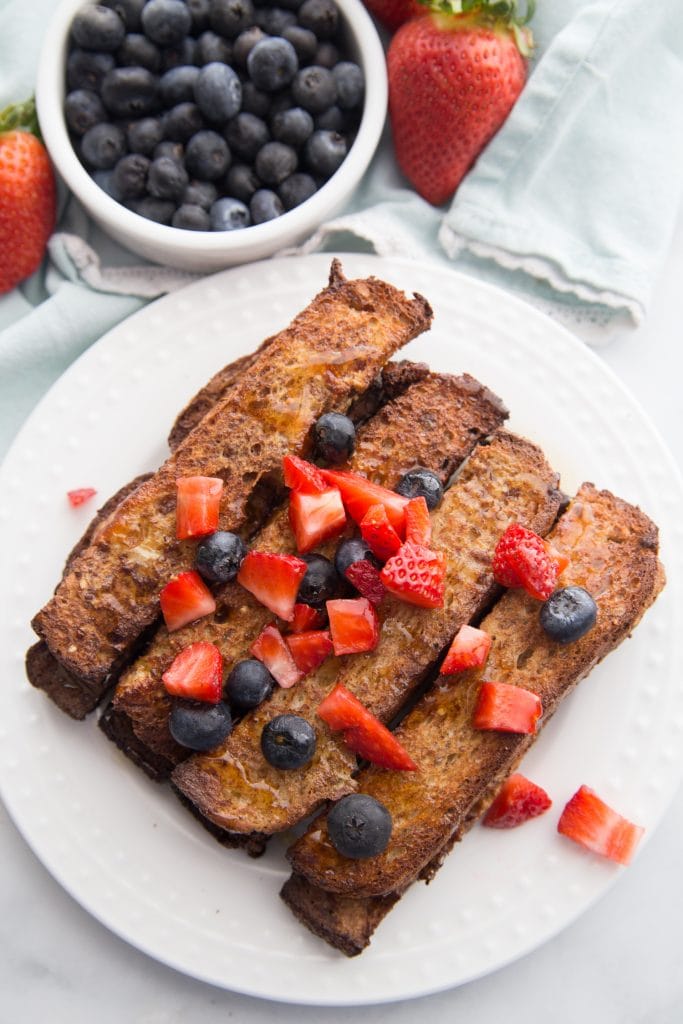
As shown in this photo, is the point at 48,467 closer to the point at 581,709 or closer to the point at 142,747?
the point at 142,747

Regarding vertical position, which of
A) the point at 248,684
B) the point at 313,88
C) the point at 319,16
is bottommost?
the point at 248,684

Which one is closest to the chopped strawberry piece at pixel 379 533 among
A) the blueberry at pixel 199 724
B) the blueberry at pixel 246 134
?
the blueberry at pixel 199 724

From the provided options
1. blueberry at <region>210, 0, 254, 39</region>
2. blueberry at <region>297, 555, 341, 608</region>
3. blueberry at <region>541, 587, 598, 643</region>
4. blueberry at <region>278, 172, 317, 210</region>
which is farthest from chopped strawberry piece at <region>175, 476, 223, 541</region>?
blueberry at <region>210, 0, 254, 39</region>

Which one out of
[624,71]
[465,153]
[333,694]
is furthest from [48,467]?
[624,71]

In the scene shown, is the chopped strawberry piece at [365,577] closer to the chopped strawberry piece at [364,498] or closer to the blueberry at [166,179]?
the chopped strawberry piece at [364,498]

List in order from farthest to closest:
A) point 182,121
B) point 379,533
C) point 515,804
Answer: point 182,121
point 515,804
point 379,533

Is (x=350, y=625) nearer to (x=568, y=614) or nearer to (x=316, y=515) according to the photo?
(x=316, y=515)

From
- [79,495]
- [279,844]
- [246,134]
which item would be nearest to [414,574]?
[279,844]
